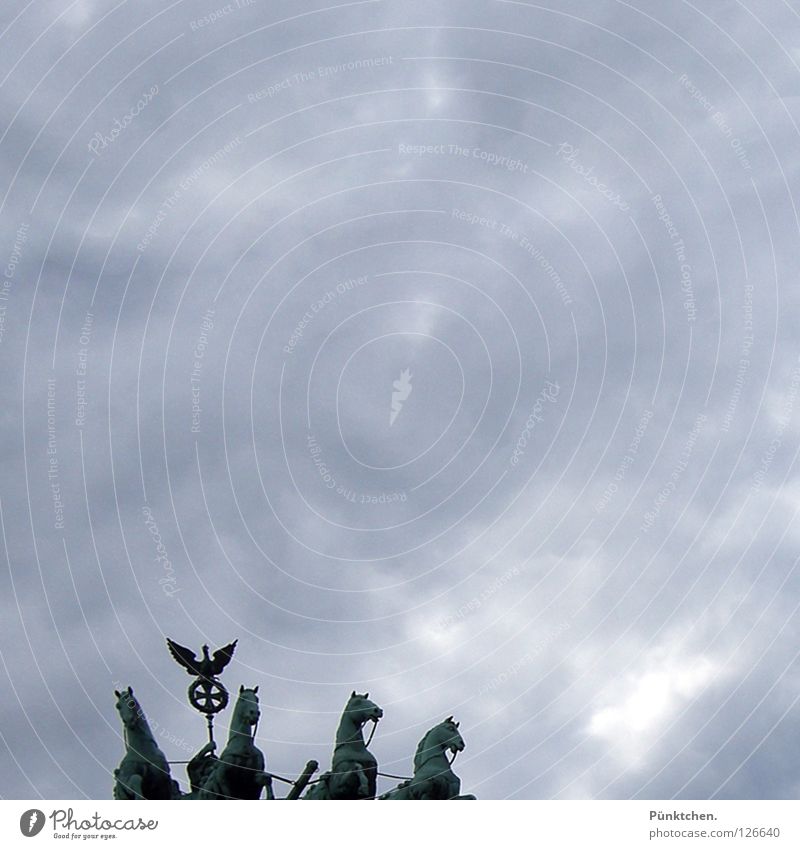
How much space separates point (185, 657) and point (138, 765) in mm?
7409

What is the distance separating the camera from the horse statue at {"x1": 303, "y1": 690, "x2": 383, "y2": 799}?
57.4 metres

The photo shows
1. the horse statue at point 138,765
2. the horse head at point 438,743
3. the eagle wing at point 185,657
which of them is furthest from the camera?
the eagle wing at point 185,657

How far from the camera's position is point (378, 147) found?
88500mm

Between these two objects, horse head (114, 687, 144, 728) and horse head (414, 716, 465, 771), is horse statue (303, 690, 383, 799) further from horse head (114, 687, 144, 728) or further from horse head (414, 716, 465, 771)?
horse head (114, 687, 144, 728)

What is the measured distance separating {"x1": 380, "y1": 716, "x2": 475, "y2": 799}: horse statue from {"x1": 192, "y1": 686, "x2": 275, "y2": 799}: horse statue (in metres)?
6.26

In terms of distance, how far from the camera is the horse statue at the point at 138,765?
56812mm

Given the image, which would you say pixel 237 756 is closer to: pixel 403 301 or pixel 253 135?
pixel 403 301

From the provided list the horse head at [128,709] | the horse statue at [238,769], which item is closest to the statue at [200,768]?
the horse statue at [238,769]

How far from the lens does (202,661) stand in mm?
64250

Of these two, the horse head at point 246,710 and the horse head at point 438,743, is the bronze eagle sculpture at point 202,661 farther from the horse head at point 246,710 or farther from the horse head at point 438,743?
the horse head at point 438,743

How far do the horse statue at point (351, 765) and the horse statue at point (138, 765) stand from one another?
7073 millimetres

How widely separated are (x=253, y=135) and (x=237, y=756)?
43932 millimetres

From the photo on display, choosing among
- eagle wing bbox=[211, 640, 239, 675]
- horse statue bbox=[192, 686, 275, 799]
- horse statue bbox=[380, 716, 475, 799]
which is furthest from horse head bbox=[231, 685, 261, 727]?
horse statue bbox=[380, 716, 475, 799]
